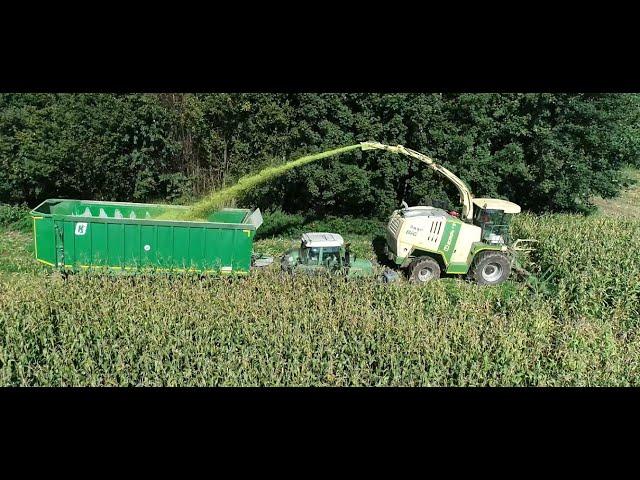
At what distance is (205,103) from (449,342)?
1014cm

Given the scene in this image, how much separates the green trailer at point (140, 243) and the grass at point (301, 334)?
1.25 feet

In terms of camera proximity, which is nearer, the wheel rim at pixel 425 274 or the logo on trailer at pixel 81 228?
the logo on trailer at pixel 81 228

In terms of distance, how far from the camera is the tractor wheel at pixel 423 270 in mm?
11617

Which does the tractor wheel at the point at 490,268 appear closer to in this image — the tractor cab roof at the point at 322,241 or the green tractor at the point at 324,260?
the green tractor at the point at 324,260

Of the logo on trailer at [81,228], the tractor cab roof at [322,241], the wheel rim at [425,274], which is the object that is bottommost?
the wheel rim at [425,274]

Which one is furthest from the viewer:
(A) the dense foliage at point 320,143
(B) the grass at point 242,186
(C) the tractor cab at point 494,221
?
(A) the dense foliage at point 320,143

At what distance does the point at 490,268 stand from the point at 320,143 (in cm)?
555

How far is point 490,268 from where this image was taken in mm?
11953

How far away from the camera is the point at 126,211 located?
12.4 meters

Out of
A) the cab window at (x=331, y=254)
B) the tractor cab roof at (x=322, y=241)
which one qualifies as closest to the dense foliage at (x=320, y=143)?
the tractor cab roof at (x=322, y=241)

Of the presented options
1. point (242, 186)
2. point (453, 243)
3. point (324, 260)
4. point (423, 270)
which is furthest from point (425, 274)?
point (242, 186)

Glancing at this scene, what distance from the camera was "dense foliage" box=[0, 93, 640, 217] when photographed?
14.7 metres

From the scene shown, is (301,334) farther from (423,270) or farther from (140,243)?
(423,270)

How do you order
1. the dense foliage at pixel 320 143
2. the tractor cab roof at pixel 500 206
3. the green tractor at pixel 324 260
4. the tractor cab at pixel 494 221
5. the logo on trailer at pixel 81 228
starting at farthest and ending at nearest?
the dense foliage at pixel 320 143
the tractor cab at pixel 494 221
the tractor cab roof at pixel 500 206
the green tractor at pixel 324 260
the logo on trailer at pixel 81 228
